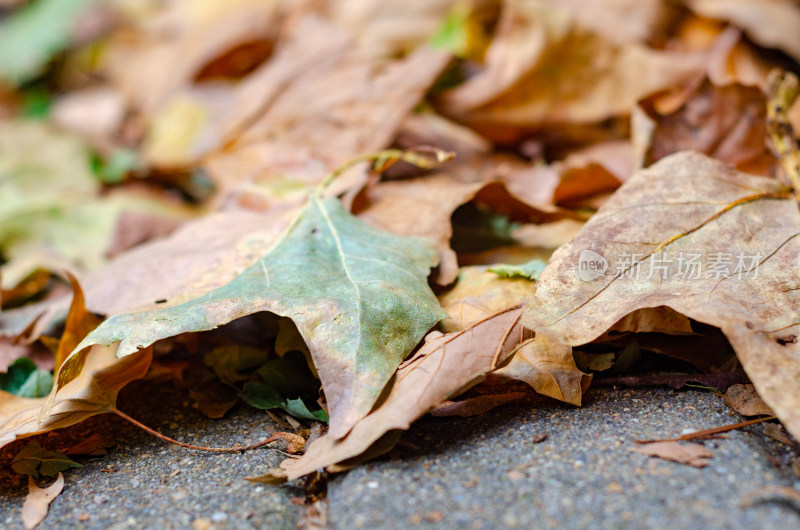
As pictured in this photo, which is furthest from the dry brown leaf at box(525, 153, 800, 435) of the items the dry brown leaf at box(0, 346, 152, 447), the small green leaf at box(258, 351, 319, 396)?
the dry brown leaf at box(0, 346, 152, 447)

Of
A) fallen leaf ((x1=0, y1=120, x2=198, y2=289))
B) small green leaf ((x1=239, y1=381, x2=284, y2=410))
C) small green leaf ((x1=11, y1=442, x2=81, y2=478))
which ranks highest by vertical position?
small green leaf ((x1=239, y1=381, x2=284, y2=410))

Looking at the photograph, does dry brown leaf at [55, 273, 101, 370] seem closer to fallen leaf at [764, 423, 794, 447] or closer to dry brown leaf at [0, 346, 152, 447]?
dry brown leaf at [0, 346, 152, 447]

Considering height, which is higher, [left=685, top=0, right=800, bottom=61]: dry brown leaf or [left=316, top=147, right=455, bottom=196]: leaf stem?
[left=685, top=0, right=800, bottom=61]: dry brown leaf

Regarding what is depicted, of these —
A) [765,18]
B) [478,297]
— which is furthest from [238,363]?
[765,18]

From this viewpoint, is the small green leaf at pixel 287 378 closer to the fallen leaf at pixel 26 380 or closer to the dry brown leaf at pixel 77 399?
the dry brown leaf at pixel 77 399

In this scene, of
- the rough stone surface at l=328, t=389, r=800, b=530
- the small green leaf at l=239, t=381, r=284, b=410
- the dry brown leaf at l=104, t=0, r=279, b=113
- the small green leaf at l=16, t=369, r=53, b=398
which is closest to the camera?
the rough stone surface at l=328, t=389, r=800, b=530

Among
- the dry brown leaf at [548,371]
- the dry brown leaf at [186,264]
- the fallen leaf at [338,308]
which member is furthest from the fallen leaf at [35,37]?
the dry brown leaf at [548,371]
